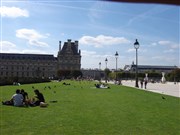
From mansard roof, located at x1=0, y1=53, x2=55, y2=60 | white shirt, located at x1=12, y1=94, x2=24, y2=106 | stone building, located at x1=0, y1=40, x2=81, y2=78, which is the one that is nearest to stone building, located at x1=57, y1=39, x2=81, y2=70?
stone building, located at x1=0, y1=40, x2=81, y2=78

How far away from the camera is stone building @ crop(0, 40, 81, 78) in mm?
150875

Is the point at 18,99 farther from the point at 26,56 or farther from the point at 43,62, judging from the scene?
the point at 26,56

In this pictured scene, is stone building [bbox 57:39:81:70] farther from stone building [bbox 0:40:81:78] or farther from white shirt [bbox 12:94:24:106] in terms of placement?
white shirt [bbox 12:94:24:106]

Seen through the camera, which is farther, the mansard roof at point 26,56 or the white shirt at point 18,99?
the mansard roof at point 26,56

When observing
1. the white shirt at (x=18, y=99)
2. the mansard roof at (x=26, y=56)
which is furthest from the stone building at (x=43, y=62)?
the white shirt at (x=18, y=99)

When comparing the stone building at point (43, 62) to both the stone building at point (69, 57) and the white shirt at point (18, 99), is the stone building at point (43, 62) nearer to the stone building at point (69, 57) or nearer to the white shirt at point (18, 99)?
the stone building at point (69, 57)

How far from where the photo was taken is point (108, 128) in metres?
8.61

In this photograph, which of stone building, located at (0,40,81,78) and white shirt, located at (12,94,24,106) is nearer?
white shirt, located at (12,94,24,106)

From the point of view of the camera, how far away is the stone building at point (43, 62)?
150875mm

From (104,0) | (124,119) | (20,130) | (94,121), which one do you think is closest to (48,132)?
(20,130)

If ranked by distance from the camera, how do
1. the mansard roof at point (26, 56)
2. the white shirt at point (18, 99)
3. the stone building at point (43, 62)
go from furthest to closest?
the mansard roof at point (26, 56)
the stone building at point (43, 62)
the white shirt at point (18, 99)

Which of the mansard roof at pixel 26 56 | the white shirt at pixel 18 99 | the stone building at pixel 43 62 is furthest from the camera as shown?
the mansard roof at pixel 26 56

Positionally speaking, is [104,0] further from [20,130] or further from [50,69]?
[50,69]

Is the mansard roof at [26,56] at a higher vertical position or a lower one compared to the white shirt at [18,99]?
higher
